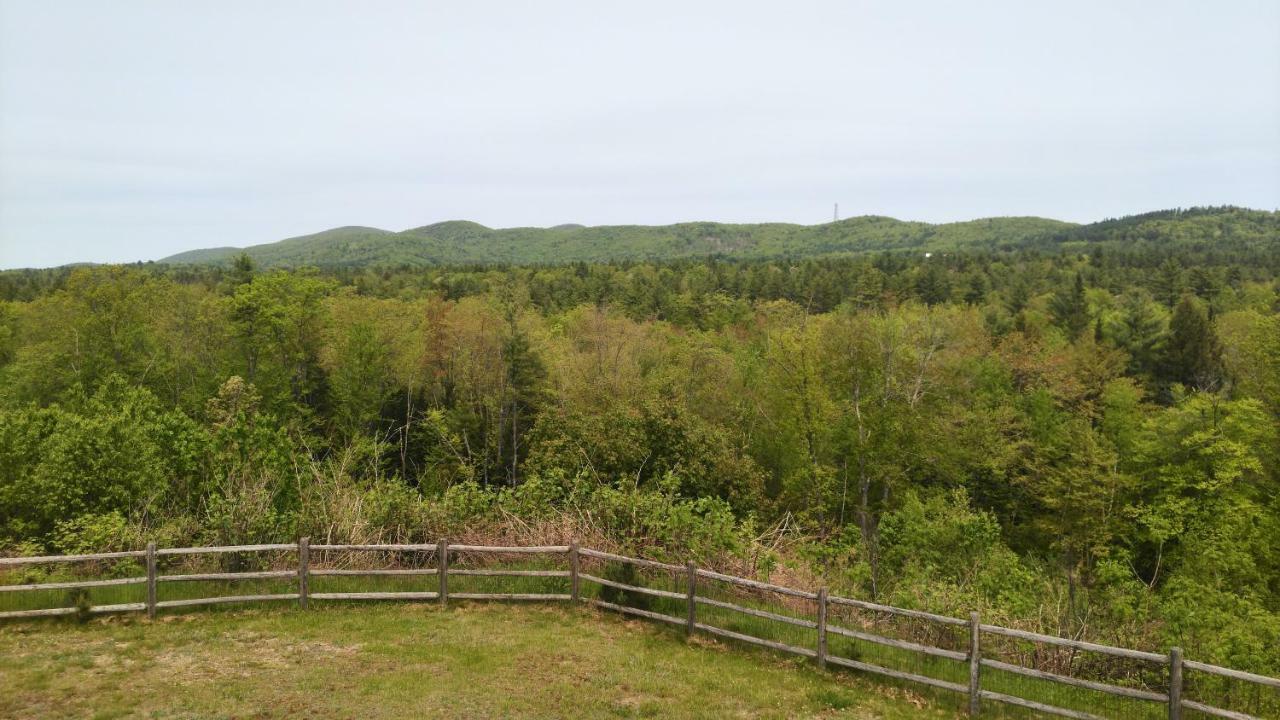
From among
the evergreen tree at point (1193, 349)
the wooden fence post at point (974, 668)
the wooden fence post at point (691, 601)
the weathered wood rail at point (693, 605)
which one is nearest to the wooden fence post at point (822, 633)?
the weathered wood rail at point (693, 605)

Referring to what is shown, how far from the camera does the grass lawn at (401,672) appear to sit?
8859mm

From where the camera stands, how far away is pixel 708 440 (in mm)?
20984

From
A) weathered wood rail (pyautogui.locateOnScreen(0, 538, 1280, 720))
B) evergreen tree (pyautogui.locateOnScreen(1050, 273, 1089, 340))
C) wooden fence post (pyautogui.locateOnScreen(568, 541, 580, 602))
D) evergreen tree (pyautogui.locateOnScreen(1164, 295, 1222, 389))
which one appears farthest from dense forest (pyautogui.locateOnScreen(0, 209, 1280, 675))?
weathered wood rail (pyautogui.locateOnScreen(0, 538, 1280, 720))

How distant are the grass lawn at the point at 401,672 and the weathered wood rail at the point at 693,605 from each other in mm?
237

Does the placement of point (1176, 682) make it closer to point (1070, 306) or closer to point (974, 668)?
point (974, 668)

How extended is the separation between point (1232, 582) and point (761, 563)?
2288 cm

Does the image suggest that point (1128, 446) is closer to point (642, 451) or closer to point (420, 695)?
point (642, 451)

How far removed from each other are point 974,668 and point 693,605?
4112mm

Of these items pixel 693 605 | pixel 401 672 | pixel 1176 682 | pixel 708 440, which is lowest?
pixel 401 672

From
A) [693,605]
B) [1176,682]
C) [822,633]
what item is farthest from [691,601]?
[1176,682]

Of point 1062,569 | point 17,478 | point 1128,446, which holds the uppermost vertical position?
point 17,478

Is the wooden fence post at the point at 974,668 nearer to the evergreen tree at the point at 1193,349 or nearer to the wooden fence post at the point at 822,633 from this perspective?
the wooden fence post at the point at 822,633

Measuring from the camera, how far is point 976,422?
3619 cm

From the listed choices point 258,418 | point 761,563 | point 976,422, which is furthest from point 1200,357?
point 258,418
